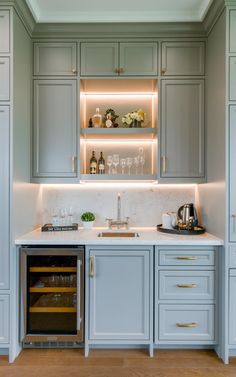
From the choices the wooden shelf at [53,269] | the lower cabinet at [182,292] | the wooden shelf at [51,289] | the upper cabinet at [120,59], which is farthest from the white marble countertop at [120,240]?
the upper cabinet at [120,59]

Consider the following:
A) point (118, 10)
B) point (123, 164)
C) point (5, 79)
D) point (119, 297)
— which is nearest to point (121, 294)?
point (119, 297)

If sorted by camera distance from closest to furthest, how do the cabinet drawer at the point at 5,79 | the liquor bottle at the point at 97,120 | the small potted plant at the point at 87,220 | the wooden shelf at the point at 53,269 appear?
the cabinet drawer at the point at 5,79
the wooden shelf at the point at 53,269
the liquor bottle at the point at 97,120
the small potted plant at the point at 87,220

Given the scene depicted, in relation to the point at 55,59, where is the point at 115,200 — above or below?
below

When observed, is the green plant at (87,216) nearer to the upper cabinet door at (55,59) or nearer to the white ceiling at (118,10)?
the upper cabinet door at (55,59)

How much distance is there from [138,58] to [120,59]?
17 cm

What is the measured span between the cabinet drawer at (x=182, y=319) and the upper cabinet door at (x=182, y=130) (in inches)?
45.0

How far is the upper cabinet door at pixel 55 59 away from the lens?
2609 millimetres

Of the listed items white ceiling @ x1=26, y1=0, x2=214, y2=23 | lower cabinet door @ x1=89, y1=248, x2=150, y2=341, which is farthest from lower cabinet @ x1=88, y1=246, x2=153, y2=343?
white ceiling @ x1=26, y1=0, x2=214, y2=23

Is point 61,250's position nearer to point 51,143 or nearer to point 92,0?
point 51,143

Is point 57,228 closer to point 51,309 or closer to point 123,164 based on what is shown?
point 51,309

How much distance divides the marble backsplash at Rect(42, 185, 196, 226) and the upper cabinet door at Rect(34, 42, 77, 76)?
116 centimetres

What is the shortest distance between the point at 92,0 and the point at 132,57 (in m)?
0.57

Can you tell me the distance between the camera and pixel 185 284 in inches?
89.4

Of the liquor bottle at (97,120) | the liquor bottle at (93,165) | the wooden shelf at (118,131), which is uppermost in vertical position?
the liquor bottle at (97,120)
